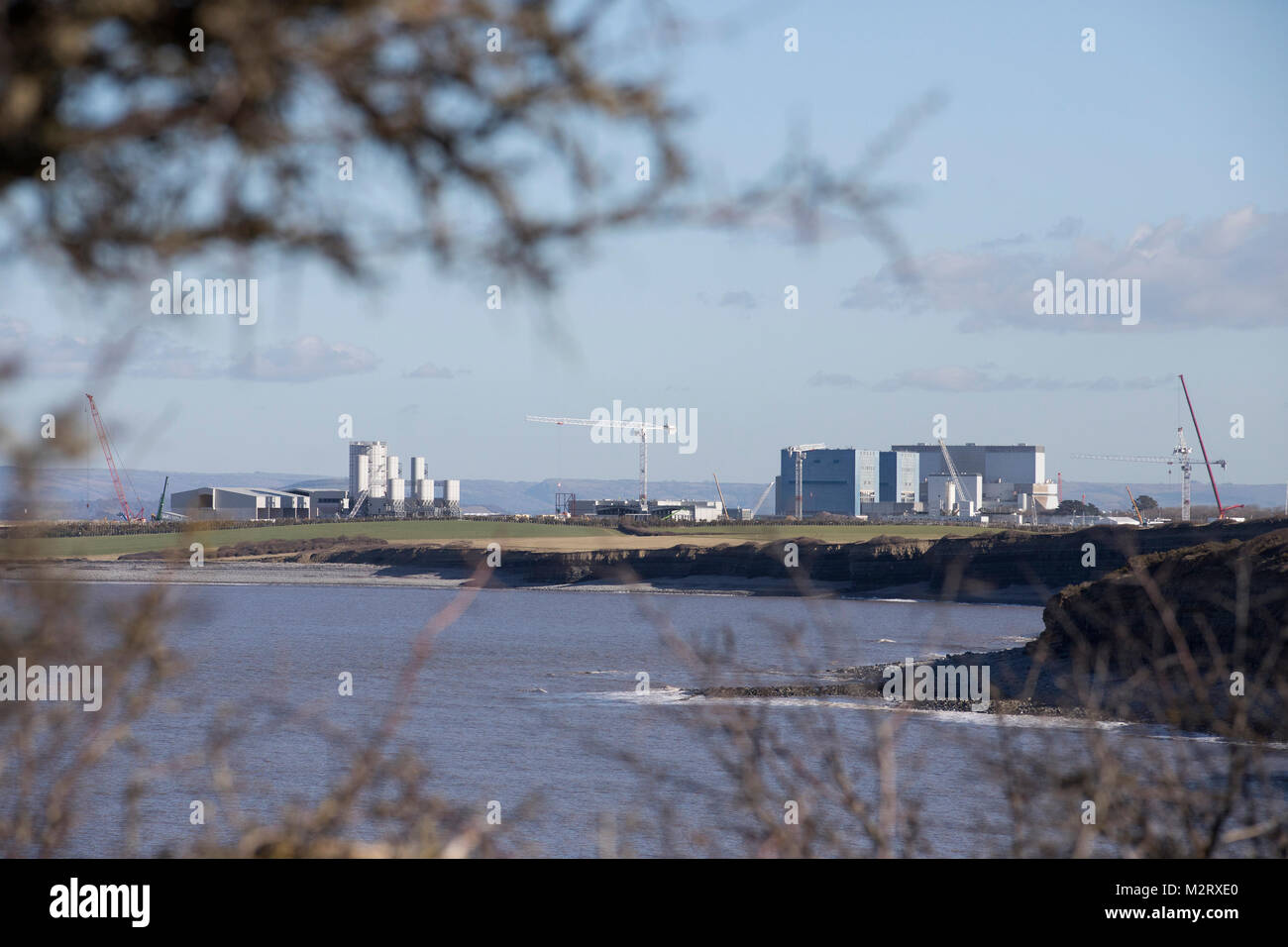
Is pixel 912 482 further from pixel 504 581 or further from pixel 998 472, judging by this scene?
pixel 504 581

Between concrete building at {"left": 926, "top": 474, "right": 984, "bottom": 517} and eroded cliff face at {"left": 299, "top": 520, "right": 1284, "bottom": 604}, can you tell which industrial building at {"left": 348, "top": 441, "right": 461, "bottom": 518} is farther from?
concrete building at {"left": 926, "top": 474, "right": 984, "bottom": 517}

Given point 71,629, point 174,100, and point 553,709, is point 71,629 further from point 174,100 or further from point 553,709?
point 553,709

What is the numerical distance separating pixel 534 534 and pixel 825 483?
1818 inches

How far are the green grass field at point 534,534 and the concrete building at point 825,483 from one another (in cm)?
2808

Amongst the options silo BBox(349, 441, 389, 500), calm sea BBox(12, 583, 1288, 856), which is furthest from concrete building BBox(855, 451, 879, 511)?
calm sea BBox(12, 583, 1288, 856)

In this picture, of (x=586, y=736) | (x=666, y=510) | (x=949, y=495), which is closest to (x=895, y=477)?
(x=949, y=495)

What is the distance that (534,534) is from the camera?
364 feet

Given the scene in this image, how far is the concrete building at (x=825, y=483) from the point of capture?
144 meters

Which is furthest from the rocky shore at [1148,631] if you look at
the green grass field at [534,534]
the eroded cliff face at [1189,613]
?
the green grass field at [534,534]

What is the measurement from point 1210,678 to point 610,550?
94.3 m

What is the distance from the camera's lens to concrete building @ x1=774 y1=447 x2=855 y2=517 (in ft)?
472

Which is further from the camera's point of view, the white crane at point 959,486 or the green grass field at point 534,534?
the white crane at point 959,486

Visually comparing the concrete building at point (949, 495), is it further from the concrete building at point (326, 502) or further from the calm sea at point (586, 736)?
the calm sea at point (586, 736)

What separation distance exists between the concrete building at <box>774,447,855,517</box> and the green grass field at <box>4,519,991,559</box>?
28080mm
